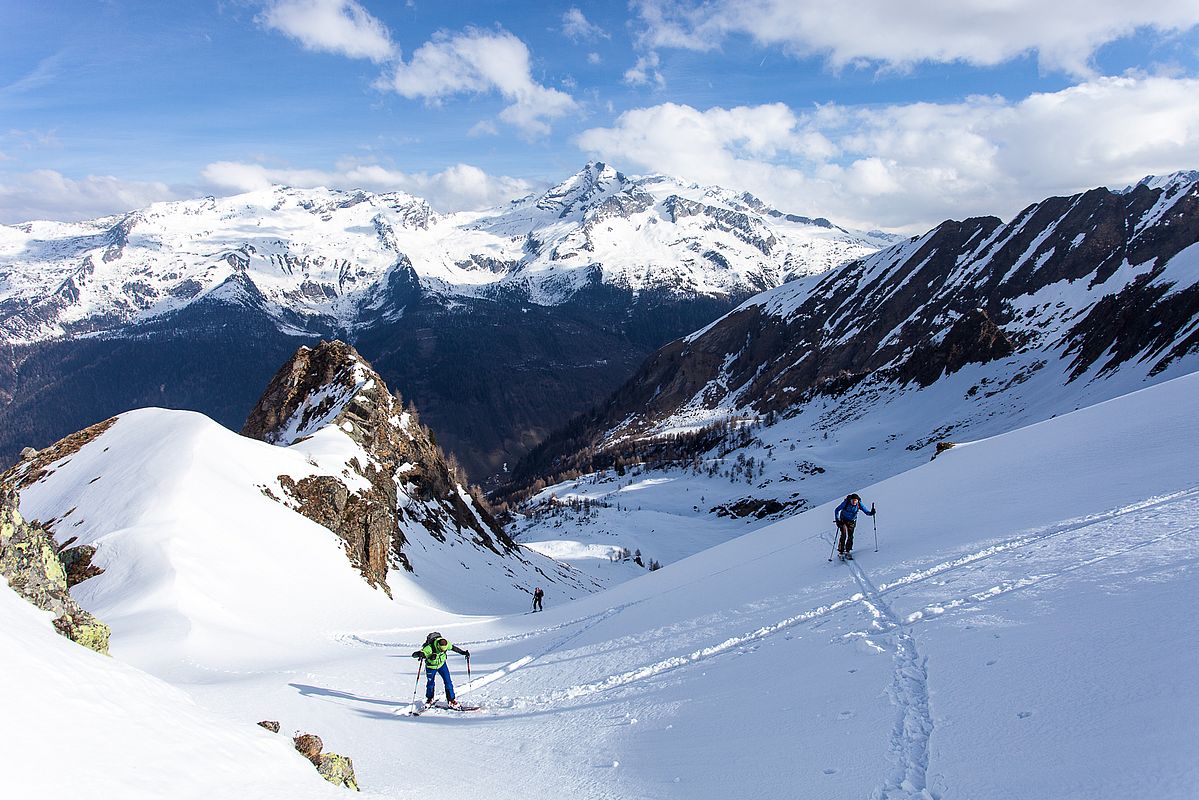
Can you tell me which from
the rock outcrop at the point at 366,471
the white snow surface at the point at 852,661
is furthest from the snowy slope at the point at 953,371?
the white snow surface at the point at 852,661

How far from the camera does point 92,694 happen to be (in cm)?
821

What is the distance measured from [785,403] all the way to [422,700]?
593ft

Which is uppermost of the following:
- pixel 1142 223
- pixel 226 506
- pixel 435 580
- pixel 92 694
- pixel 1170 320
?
pixel 1142 223

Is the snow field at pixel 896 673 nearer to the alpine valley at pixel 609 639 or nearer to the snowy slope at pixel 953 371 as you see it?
the alpine valley at pixel 609 639

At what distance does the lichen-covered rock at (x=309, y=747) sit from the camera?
949 cm

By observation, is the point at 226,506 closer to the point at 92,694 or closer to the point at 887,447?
the point at 92,694

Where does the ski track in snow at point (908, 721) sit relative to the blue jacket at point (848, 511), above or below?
below

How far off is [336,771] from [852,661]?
826 cm

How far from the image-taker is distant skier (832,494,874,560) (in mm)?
18016

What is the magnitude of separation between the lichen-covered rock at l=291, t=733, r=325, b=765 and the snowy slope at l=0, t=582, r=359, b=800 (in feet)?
0.63

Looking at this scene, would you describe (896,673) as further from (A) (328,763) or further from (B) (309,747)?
(B) (309,747)

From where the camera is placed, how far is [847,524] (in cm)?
1822

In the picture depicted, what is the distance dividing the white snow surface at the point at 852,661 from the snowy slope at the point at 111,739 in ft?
1.20

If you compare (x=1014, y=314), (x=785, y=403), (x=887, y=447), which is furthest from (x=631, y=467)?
(x=1014, y=314)
